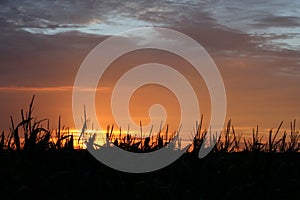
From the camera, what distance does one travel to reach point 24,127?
1134cm

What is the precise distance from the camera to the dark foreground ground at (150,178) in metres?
9.94

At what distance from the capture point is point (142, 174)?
11.1 metres

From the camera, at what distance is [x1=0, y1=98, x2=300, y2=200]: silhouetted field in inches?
393

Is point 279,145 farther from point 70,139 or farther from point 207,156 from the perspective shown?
point 70,139

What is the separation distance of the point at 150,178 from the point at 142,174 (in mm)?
180

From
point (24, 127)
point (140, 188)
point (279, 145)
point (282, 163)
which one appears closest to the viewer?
point (140, 188)

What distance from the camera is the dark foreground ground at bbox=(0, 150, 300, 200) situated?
994 cm

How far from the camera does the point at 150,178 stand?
11.1m

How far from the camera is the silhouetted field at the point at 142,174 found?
393 inches

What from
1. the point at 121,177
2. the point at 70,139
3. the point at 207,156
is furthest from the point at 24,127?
the point at 207,156

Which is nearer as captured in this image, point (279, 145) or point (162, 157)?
point (162, 157)

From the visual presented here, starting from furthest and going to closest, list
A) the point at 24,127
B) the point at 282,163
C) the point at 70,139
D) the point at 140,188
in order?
the point at 282,163 < the point at 70,139 < the point at 24,127 < the point at 140,188

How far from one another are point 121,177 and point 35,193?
5.52ft

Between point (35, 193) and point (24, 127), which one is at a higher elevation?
point (24, 127)
